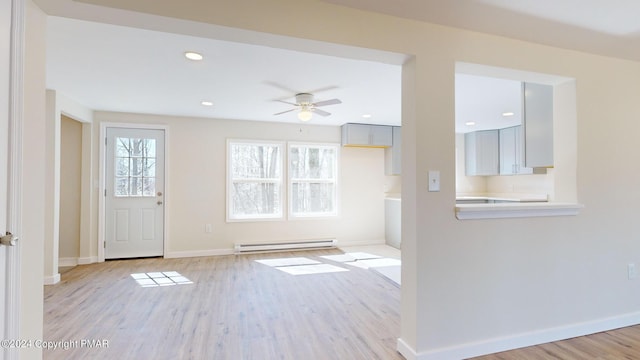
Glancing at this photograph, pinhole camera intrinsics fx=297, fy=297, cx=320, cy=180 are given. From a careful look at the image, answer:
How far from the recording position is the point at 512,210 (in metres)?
2.11

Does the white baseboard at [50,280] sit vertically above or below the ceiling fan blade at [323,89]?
below

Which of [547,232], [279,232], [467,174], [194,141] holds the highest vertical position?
A: [194,141]

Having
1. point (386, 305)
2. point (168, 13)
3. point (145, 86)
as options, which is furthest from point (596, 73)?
point (145, 86)

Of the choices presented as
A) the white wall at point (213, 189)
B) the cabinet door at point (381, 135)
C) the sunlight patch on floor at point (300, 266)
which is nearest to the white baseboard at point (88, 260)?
the white wall at point (213, 189)

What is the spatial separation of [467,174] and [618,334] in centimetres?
426

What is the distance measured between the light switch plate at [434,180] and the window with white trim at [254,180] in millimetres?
3669

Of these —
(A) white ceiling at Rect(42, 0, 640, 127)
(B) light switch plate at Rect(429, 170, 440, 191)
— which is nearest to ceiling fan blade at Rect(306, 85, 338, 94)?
(A) white ceiling at Rect(42, 0, 640, 127)

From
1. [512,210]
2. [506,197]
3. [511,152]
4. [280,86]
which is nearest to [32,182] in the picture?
[280,86]

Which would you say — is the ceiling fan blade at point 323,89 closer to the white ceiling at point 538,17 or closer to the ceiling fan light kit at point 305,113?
the ceiling fan light kit at point 305,113

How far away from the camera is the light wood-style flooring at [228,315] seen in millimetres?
2098

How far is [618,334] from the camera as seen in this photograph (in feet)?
7.54

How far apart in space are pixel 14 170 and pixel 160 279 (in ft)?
8.85

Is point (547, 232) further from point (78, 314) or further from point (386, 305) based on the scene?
point (78, 314)

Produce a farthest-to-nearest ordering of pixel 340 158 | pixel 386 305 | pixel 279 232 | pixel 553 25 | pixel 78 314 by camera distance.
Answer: pixel 340 158 < pixel 279 232 < pixel 386 305 < pixel 78 314 < pixel 553 25
